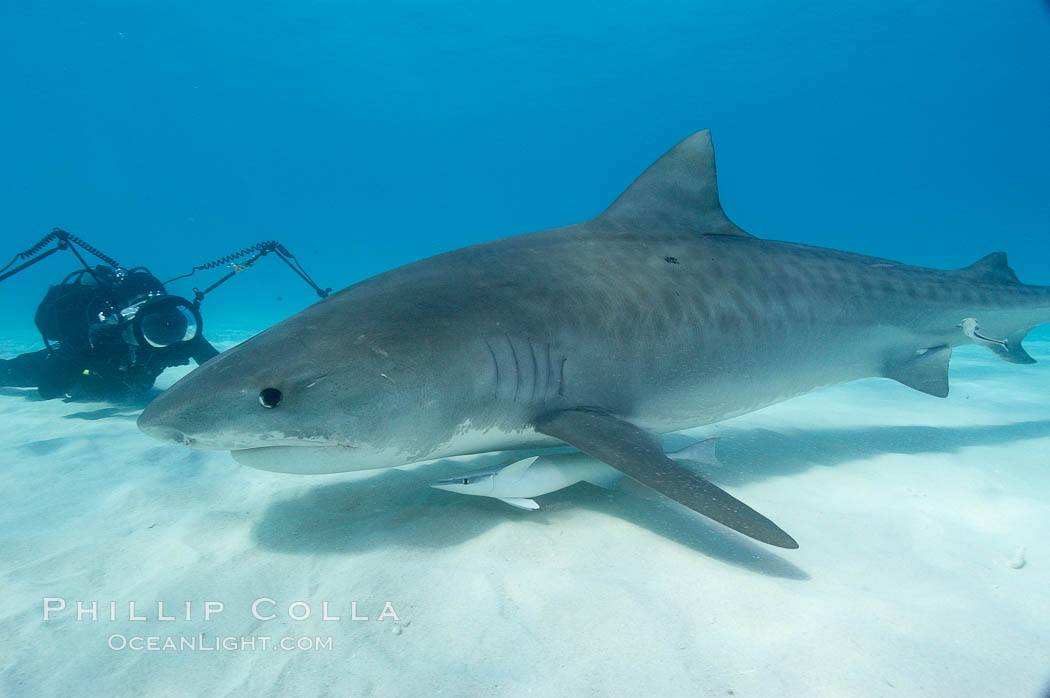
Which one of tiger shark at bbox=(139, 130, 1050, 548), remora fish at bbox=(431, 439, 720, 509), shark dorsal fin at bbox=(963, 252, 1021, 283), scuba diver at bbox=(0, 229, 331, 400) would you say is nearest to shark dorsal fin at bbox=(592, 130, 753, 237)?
tiger shark at bbox=(139, 130, 1050, 548)

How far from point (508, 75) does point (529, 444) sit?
366 feet

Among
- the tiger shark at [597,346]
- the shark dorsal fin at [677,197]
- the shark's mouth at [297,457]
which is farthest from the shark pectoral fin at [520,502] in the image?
the shark dorsal fin at [677,197]

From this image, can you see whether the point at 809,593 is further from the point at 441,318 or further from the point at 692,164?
the point at 692,164

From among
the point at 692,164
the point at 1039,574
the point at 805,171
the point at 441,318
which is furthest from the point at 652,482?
the point at 805,171

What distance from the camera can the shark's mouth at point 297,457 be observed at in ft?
7.16

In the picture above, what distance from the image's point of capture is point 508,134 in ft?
417

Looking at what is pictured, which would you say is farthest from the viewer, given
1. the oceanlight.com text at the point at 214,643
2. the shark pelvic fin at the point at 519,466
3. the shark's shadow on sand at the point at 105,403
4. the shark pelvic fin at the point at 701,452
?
the shark's shadow on sand at the point at 105,403

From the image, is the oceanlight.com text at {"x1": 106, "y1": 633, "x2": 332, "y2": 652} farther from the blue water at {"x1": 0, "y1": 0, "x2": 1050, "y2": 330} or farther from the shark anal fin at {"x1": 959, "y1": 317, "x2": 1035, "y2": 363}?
the blue water at {"x1": 0, "y1": 0, "x2": 1050, "y2": 330}

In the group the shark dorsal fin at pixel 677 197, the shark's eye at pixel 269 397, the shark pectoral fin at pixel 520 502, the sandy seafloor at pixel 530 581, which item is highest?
the shark dorsal fin at pixel 677 197

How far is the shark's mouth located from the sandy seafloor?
46cm

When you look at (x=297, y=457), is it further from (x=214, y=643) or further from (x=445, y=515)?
(x=445, y=515)

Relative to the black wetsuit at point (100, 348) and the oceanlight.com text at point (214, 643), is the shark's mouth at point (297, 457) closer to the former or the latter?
the oceanlight.com text at point (214, 643)

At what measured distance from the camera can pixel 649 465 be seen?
Answer: 7.44ft

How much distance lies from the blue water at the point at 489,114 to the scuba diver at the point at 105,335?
96.9 feet
